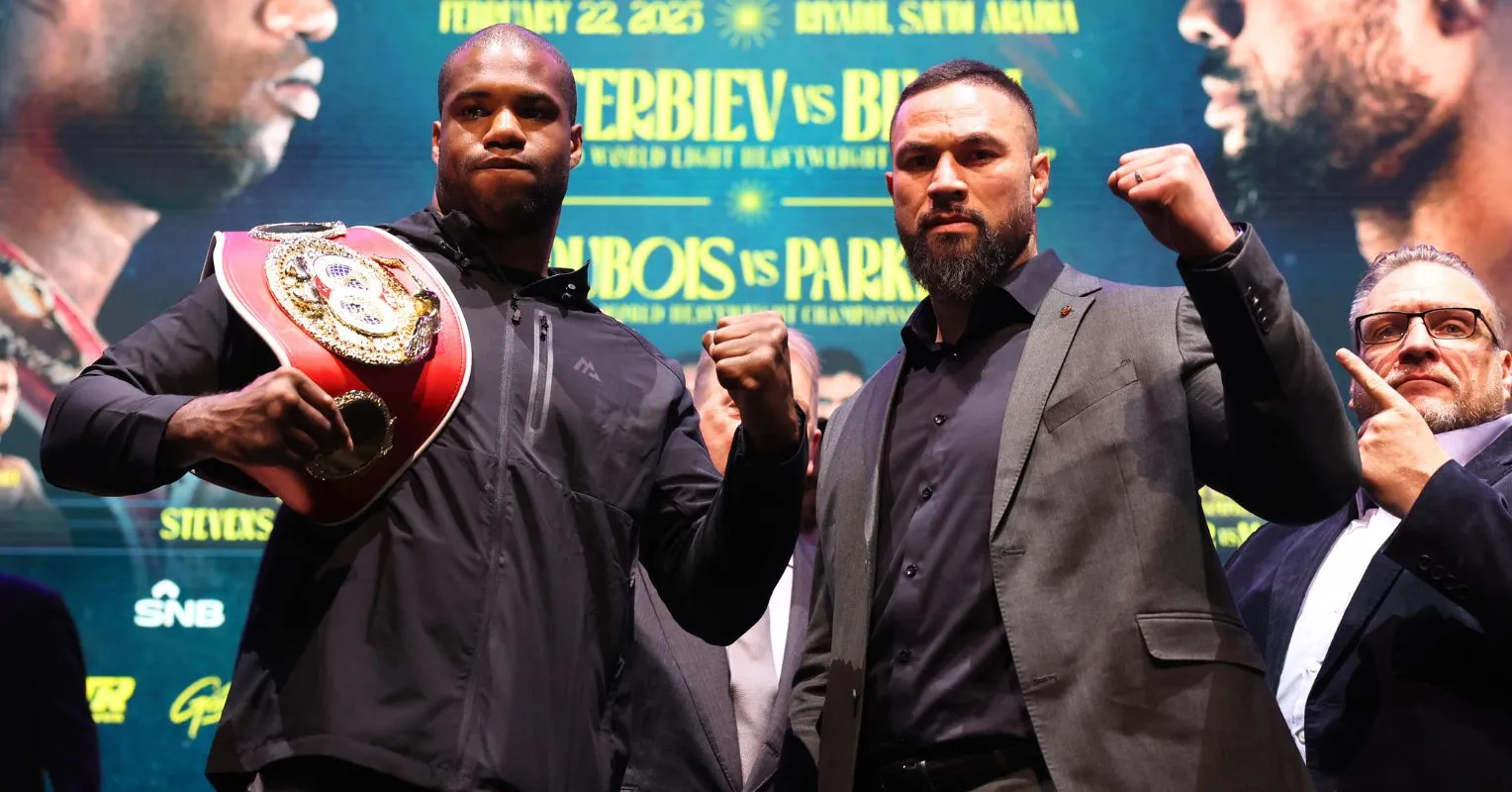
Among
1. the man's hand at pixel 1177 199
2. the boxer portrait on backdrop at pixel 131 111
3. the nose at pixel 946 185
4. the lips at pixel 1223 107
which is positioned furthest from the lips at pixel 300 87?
the man's hand at pixel 1177 199

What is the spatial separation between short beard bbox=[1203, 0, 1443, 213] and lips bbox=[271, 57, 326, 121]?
271cm

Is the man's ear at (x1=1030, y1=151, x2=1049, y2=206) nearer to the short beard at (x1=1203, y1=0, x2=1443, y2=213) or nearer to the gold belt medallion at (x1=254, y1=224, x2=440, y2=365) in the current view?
the gold belt medallion at (x1=254, y1=224, x2=440, y2=365)

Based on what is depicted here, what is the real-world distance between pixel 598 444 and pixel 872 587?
0.46 meters

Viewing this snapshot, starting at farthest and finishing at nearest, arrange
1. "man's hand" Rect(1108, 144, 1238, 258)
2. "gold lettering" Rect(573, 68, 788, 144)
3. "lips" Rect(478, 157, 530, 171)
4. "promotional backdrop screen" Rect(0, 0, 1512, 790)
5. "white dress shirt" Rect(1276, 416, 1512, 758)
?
"gold lettering" Rect(573, 68, 788, 144) → "promotional backdrop screen" Rect(0, 0, 1512, 790) → "white dress shirt" Rect(1276, 416, 1512, 758) → "lips" Rect(478, 157, 530, 171) → "man's hand" Rect(1108, 144, 1238, 258)

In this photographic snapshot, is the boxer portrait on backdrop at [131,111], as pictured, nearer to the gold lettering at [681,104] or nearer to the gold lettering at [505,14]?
the gold lettering at [505,14]

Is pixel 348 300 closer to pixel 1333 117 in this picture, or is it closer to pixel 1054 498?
pixel 1054 498

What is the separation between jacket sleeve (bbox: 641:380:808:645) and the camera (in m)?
1.78

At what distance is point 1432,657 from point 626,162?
252 cm

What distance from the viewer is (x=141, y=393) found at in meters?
1.61

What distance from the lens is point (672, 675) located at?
254 cm

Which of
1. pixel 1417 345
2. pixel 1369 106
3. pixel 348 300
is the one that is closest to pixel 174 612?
pixel 348 300

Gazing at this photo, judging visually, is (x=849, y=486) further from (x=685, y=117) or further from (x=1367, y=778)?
(x=685, y=117)

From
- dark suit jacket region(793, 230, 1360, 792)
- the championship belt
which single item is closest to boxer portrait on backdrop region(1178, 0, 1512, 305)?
dark suit jacket region(793, 230, 1360, 792)

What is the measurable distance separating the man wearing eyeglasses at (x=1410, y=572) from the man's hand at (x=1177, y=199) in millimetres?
585
